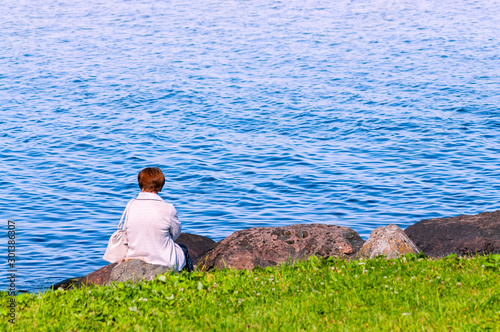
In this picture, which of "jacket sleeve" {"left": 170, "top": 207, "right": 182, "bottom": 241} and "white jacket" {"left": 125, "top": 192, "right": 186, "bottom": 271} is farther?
"jacket sleeve" {"left": 170, "top": 207, "right": 182, "bottom": 241}

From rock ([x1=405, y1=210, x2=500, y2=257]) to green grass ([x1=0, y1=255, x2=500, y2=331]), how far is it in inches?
54.1

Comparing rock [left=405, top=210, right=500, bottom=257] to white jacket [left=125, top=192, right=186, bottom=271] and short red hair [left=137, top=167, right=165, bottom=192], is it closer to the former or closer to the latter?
white jacket [left=125, top=192, right=186, bottom=271]

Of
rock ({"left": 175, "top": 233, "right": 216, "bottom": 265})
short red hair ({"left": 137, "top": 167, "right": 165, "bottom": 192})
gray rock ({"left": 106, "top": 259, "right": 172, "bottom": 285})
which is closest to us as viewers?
gray rock ({"left": 106, "top": 259, "right": 172, "bottom": 285})

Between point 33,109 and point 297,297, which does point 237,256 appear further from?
point 33,109

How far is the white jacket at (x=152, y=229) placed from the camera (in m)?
8.59

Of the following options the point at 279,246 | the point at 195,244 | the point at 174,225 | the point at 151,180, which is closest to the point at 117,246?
the point at 174,225

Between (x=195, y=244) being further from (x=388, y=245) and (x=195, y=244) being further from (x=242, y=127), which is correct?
(x=242, y=127)

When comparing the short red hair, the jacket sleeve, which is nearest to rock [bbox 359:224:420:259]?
the jacket sleeve

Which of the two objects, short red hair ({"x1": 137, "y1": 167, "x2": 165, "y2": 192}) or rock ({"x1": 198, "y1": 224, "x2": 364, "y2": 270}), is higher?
short red hair ({"x1": 137, "y1": 167, "x2": 165, "y2": 192})

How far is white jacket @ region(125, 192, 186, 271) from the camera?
859 cm

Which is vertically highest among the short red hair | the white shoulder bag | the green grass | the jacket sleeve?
the short red hair

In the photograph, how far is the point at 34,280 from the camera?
11.7m

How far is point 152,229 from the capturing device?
8.60 metres

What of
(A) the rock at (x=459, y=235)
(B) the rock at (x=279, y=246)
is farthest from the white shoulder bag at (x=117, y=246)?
(A) the rock at (x=459, y=235)
